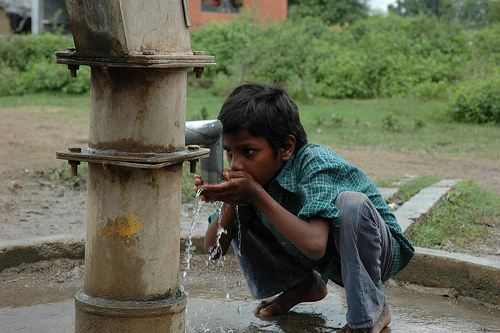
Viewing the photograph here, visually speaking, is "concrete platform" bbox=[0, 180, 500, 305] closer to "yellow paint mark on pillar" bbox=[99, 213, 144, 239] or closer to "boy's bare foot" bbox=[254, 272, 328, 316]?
"boy's bare foot" bbox=[254, 272, 328, 316]

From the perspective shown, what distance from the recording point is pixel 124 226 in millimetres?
1461

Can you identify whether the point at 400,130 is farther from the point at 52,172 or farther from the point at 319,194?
the point at 319,194

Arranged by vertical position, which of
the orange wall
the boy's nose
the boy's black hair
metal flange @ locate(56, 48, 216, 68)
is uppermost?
the orange wall

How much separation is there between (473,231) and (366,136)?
4.19 m

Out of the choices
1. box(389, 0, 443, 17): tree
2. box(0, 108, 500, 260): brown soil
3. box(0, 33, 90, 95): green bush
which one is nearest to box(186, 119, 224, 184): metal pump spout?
box(0, 108, 500, 260): brown soil

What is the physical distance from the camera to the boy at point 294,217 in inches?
71.3

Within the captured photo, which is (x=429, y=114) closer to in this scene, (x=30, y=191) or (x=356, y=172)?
(x=30, y=191)

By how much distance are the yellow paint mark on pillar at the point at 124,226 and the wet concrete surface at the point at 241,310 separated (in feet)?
2.37

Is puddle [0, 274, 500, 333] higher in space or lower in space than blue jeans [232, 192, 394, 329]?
lower

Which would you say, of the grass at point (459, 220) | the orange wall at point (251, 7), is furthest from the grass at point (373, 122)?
the orange wall at point (251, 7)

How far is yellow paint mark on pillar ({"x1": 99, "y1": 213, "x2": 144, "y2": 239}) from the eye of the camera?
1460 millimetres

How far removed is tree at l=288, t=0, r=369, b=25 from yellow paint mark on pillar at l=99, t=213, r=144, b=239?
22.4 metres

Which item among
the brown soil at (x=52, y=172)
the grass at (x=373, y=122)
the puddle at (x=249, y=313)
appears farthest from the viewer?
the grass at (x=373, y=122)

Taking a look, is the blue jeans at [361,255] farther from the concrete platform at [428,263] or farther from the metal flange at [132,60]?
the metal flange at [132,60]
